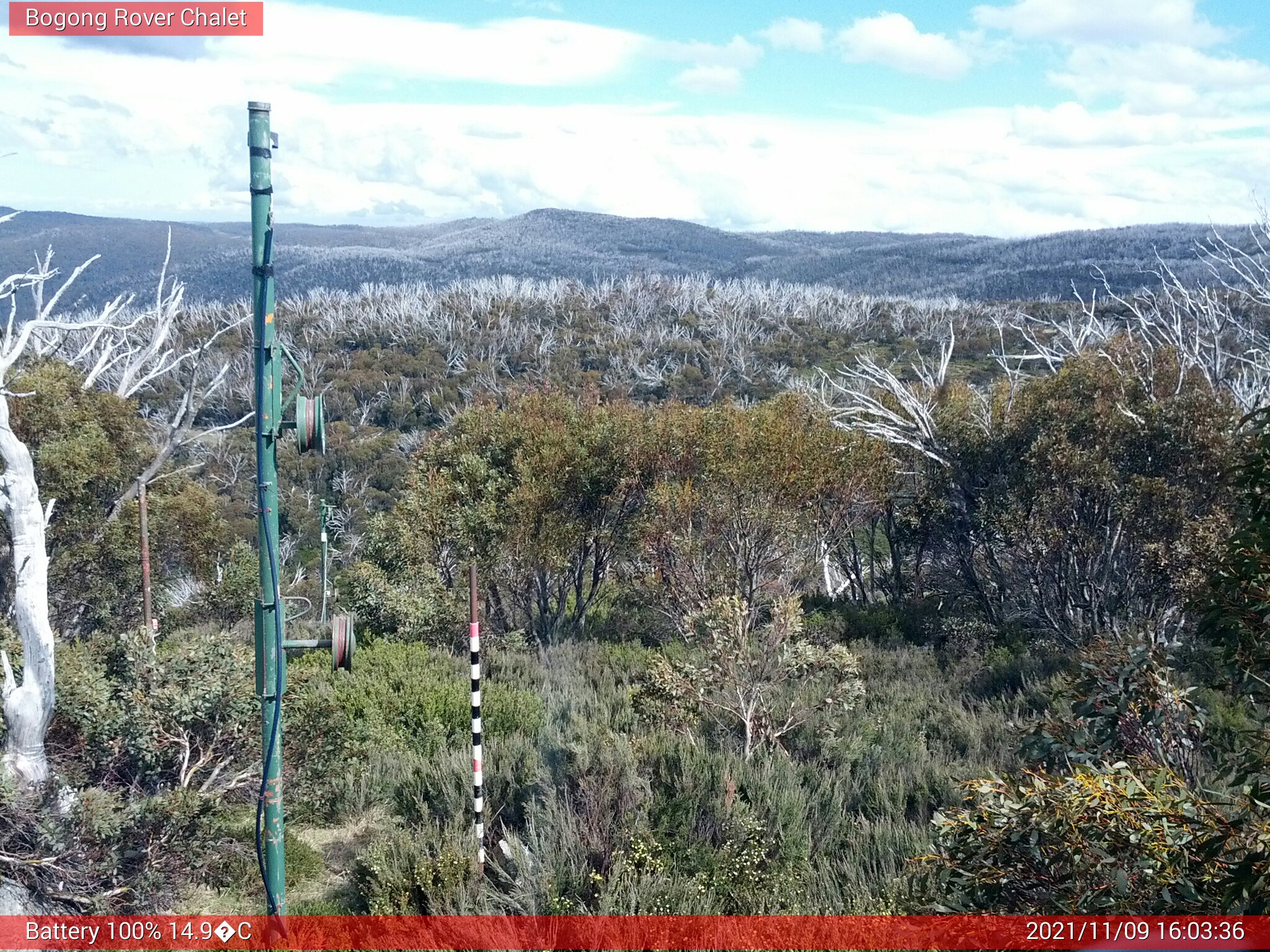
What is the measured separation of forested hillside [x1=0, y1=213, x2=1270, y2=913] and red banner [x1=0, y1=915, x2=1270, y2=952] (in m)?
0.18

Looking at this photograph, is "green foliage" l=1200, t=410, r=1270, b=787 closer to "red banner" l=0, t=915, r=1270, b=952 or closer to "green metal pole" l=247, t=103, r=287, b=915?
"red banner" l=0, t=915, r=1270, b=952

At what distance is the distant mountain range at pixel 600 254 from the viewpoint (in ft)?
285

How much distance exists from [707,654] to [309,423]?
5578 mm

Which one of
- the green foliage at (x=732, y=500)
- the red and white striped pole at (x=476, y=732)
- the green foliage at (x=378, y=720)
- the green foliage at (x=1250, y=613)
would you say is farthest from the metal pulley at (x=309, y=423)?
the green foliage at (x=732, y=500)

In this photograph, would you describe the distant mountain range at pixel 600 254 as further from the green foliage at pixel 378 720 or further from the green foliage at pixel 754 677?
the green foliage at pixel 754 677

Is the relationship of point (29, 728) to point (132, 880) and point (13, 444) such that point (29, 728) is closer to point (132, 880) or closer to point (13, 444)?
point (132, 880)

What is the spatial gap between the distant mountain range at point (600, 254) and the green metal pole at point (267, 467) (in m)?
44.0

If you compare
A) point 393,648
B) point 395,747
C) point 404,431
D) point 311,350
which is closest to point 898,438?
point 393,648

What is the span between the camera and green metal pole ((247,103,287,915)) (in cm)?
477

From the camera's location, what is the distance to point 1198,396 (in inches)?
515

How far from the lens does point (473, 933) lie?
5543 mm

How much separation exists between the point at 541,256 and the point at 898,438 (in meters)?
136

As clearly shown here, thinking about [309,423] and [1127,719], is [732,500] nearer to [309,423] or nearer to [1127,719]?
[1127,719]

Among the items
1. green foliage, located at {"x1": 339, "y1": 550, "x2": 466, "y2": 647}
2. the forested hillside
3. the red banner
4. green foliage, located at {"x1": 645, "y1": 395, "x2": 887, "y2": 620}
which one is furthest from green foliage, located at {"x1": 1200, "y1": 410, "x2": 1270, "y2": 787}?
green foliage, located at {"x1": 339, "y1": 550, "x2": 466, "y2": 647}
